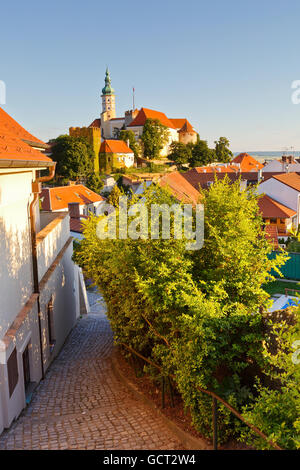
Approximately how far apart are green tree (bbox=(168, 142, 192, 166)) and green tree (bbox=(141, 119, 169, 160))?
3.63 m

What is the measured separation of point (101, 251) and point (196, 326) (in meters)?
4.88

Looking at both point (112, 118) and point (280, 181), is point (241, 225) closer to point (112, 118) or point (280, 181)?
point (280, 181)

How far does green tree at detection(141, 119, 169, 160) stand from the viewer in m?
107

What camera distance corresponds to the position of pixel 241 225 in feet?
26.0

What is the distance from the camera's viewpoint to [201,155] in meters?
111

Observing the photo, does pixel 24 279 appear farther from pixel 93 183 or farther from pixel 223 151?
pixel 223 151

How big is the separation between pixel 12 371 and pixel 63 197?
147ft

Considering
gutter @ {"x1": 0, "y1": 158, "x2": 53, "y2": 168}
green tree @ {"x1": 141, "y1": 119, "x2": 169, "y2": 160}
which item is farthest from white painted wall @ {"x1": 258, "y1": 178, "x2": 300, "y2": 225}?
green tree @ {"x1": 141, "y1": 119, "x2": 169, "y2": 160}

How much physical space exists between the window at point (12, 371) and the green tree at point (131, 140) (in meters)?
99.6

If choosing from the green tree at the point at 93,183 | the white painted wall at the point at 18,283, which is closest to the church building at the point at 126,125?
the green tree at the point at 93,183

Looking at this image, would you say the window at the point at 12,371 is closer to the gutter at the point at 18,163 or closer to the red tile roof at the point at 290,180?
the gutter at the point at 18,163

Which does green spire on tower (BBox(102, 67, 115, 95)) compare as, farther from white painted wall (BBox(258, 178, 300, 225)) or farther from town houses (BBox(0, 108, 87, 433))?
town houses (BBox(0, 108, 87, 433))

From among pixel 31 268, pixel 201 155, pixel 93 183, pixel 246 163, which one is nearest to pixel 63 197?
pixel 93 183
